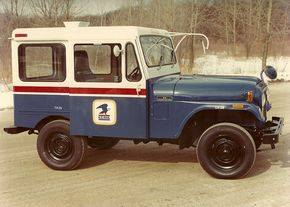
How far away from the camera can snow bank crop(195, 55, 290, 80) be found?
2407 cm

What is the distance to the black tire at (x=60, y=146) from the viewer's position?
22.7 feet

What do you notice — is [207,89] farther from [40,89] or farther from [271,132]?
[40,89]

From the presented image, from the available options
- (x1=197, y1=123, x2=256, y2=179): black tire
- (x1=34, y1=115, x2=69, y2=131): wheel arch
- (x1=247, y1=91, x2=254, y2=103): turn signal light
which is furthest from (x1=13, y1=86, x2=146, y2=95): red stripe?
(x1=247, y1=91, x2=254, y2=103): turn signal light

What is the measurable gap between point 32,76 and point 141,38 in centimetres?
184

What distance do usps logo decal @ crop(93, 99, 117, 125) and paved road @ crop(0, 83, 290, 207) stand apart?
0.82m

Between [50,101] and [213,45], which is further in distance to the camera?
[213,45]

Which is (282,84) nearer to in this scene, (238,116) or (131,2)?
(131,2)

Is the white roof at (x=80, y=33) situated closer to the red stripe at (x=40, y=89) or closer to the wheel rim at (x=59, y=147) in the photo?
the red stripe at (x=40, y=89)

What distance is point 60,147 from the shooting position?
702 cm

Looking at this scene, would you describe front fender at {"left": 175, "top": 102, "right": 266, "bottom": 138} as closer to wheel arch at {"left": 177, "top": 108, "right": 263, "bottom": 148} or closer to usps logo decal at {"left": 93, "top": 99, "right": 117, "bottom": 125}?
wheel arch at {"left": 177, "top": 108, "right": 263, "bottom": 148}

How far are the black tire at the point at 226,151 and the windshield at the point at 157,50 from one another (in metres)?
1.47

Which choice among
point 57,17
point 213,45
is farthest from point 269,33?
point 213,45

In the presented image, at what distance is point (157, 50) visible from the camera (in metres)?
7.27

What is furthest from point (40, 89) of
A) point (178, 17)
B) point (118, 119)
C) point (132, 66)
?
point (178, 17)
